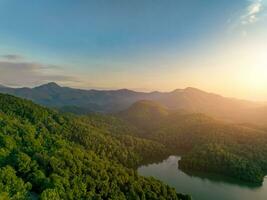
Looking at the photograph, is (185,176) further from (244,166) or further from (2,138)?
(2,138)

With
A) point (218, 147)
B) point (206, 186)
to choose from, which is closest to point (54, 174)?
point (206, 186)

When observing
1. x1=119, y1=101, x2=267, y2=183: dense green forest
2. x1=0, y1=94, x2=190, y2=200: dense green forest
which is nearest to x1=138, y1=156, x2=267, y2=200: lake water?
x1=119, y1=101, x2=267, y2=183: dense green forest

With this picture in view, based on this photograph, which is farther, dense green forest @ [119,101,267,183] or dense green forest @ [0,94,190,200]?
dense green forest @ [119,101,267,183]

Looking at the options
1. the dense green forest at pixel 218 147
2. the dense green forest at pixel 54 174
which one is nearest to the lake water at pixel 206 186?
the dense green forest at pixel 218 147

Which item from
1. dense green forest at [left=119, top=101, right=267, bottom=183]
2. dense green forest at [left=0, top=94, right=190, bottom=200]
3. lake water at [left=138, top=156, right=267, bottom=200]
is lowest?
lake water at [left=138, top=156, right=267, bottom=200]

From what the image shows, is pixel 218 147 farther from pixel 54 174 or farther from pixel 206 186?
pixel 54 174

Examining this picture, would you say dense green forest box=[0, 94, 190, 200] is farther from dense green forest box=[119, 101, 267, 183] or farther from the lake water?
dense green forest box=[119, 101, 267, 183]
